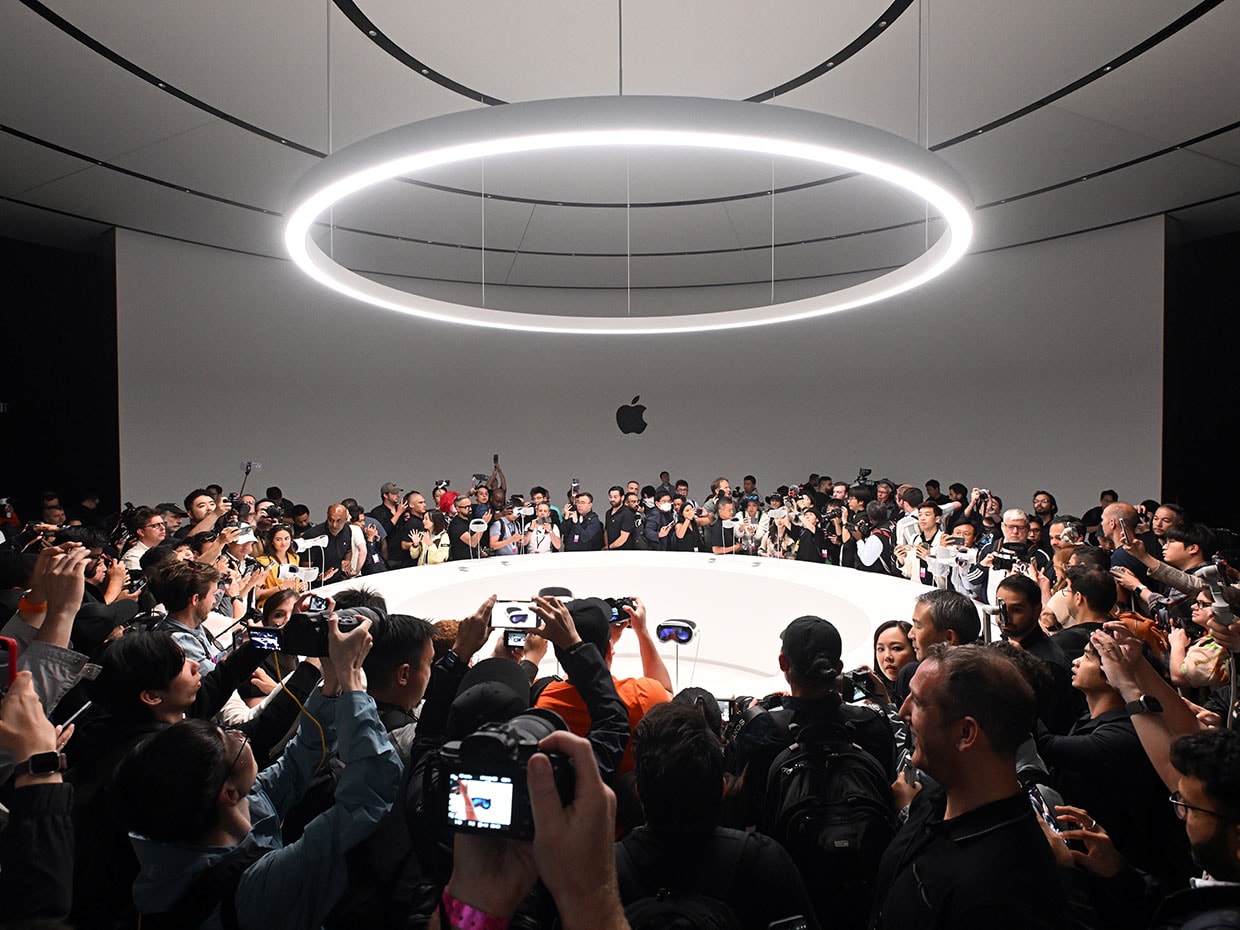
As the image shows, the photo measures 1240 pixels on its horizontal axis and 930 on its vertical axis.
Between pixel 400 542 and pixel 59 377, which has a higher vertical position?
pixel 59 377

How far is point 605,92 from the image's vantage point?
519 centimetres

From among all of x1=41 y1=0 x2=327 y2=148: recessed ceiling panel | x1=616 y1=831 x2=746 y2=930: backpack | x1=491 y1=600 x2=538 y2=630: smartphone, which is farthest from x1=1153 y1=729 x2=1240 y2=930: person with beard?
x1=41 y1=0 x2=327 y2=148: recessed ceiling panel

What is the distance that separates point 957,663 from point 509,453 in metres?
10.2

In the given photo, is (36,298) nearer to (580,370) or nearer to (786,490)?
(580,370)

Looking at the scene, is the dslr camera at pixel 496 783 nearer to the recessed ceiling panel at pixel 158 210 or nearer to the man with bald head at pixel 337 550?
the man with bald head at pixel 337 550

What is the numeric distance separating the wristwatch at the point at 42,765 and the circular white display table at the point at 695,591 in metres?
3.27

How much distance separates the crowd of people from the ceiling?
225 centimetres

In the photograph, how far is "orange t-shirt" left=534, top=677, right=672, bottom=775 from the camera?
2.01 meters

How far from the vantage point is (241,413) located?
9.20m

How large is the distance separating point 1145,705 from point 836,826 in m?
0.92

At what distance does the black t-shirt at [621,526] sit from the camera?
8.41 m

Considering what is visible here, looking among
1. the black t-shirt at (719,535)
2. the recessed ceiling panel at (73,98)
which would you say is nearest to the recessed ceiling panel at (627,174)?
the recessed ceiling panel at (73,98)

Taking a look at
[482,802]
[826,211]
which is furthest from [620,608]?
[826,211]

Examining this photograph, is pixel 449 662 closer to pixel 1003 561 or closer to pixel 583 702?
pixel 583 702
